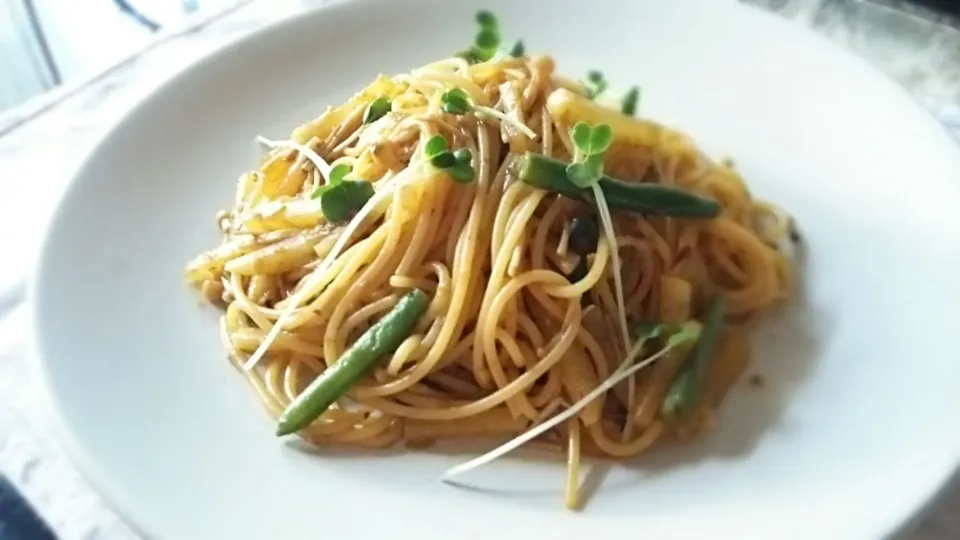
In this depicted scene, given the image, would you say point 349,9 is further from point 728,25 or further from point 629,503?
point 629,503

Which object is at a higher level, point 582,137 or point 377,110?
point 582,137

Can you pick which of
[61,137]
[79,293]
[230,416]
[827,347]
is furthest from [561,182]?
[61,137]

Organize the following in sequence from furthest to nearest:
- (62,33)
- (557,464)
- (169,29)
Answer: (62,33) → (169,29) → (557,464)

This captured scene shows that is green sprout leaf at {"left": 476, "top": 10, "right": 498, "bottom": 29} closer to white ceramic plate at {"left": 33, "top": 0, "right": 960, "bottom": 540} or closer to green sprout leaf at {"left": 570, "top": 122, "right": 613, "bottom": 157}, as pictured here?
white ceramic plate at {"left": 33, "top": 0, "right": 960, "bottom": 540}

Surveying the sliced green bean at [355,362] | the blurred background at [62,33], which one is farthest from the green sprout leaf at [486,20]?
the blurred background at [62,33]

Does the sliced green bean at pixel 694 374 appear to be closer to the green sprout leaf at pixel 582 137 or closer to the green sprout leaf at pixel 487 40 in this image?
the green sprout leaf at pixel 582 137

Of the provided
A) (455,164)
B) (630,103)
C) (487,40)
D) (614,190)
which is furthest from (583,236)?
(487,40)

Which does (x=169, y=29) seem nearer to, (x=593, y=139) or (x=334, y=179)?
(x=334, y=179)
